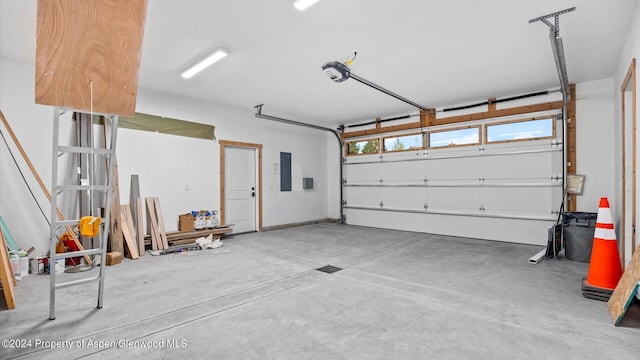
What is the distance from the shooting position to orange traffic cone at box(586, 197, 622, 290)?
116 inches

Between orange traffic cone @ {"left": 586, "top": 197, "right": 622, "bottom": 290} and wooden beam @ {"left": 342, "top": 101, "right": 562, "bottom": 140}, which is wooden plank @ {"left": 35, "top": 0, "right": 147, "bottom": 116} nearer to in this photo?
orange traffic cone @ {"left": 586, "top": 197, "right": 622, "bottom": 290}

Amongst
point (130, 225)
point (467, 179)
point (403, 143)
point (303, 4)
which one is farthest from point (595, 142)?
point (130, 225)

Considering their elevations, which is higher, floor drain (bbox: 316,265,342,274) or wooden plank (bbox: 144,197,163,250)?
wooden plank (bbox: 144,197,163,250)

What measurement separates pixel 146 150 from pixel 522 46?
20.8ft

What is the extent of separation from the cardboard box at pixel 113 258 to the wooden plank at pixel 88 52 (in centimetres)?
284

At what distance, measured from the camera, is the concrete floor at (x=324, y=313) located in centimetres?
205

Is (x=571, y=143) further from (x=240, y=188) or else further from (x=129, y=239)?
(x=129, y=239)

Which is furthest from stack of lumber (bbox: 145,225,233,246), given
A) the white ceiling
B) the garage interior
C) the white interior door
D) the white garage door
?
the white garage door

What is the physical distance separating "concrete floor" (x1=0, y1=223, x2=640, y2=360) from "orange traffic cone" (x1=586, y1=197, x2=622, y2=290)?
257mm

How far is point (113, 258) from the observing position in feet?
14.0

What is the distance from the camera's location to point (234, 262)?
4.35 meters

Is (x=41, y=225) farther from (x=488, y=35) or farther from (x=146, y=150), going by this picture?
(x=488, y=35)

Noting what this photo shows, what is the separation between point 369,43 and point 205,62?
2353 millimetres

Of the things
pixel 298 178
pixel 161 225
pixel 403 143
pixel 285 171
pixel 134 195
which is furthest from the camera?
pixel 298 178
